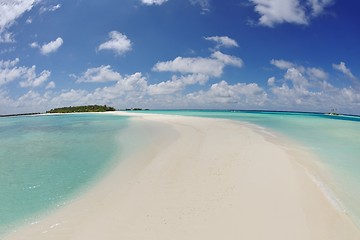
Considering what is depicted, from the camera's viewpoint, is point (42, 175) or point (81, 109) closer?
point (42, 175)

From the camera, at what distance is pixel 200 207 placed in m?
5.83

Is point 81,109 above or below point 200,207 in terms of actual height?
above

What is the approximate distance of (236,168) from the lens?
8.98 m

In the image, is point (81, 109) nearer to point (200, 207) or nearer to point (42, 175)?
point (42, 175)

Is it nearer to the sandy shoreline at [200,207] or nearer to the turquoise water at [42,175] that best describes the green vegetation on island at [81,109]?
the turquoise water at [42,175]

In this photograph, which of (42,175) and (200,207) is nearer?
(200,207)

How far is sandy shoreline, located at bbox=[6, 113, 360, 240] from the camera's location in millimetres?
4805

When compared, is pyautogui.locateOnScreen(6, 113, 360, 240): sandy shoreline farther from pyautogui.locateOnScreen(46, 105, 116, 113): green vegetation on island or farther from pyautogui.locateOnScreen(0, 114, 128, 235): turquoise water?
pyautogui.locateOnScreen(46, 105, 116, 113): green vegetation on island

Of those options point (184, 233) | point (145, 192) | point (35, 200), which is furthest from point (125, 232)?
point (35, 200)

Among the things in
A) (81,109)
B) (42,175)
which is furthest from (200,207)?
(81,109)

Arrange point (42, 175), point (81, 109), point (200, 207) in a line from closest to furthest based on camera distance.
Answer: point (200, 207)
point (42, 175)
point (81, 109)

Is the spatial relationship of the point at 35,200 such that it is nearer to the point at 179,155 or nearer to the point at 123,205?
the point at 123,205

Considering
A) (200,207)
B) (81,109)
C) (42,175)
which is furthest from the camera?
(81,109)

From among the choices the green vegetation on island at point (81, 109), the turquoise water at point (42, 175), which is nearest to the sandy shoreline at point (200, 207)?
the turquoise water at point (42, 175)
